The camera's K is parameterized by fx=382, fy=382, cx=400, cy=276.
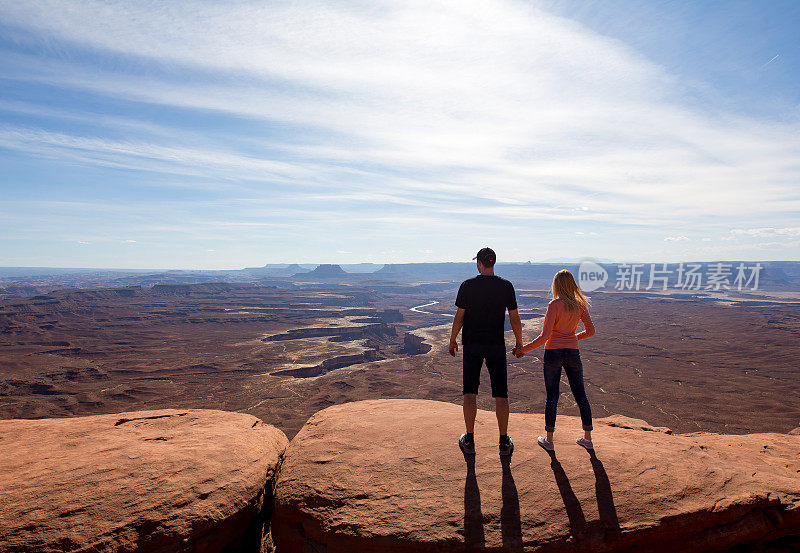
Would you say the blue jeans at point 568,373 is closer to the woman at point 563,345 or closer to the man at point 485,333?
the woman at point 563,345

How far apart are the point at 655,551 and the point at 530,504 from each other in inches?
46.2

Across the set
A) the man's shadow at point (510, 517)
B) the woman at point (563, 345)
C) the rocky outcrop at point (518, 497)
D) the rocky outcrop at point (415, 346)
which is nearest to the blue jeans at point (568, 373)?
the woman at point (563, 345)

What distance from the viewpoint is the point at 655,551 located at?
11.6 ft

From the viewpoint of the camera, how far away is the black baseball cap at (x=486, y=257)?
4.55 metres

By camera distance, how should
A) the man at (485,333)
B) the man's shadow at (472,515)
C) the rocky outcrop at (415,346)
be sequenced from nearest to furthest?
the man's shadow at (472,515), the man at (485,333), the rocky outcrop at (415,346)

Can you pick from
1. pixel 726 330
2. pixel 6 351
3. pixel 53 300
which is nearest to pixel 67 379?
pixel 6 351

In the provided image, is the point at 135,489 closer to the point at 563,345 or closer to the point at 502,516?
the point at 502,516

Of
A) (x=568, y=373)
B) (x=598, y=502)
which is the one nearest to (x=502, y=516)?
(x=598, y=502)

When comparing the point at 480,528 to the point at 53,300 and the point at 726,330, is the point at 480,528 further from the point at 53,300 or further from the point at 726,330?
the point at 53,300

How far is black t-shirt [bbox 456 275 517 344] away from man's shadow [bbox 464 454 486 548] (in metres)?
1.47

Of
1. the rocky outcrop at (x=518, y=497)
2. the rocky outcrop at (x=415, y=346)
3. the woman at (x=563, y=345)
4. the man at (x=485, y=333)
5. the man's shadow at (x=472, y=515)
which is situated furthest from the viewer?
the rocky outcrop at (x=415, y=346)

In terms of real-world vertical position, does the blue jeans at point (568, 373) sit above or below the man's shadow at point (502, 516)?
above

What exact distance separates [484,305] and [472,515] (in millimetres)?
2095

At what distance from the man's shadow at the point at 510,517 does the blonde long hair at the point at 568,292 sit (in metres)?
2.10
